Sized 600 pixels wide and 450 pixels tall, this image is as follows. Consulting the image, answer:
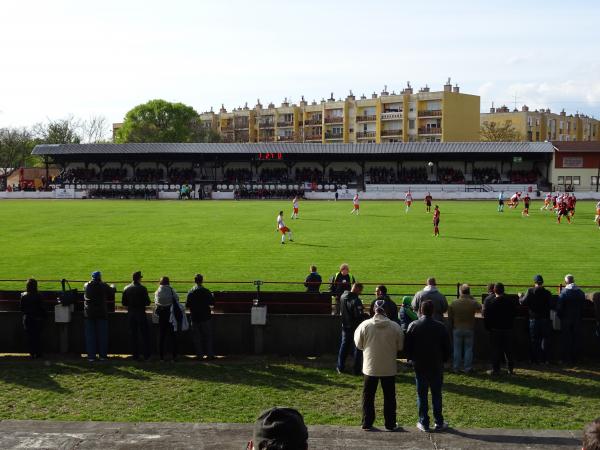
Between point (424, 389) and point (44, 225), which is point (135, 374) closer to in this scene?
point (424, 389)

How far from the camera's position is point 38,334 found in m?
11.4

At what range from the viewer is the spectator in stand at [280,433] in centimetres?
318

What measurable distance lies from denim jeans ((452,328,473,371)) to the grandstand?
5483 cm

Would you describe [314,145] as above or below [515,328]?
above

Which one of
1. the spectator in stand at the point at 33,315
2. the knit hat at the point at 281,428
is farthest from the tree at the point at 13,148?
the knit hat at the point at 281,428

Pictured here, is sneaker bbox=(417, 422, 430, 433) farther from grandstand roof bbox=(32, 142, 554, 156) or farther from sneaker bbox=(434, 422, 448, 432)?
grandstand roof bbox=(32, 142, 554, 156)

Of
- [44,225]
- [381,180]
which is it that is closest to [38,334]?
[44,225]

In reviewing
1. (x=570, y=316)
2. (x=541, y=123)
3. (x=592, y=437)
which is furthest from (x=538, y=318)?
(x=541, y=123)

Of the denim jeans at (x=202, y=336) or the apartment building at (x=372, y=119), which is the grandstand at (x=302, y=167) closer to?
the apartment building at (x=372, y=119)

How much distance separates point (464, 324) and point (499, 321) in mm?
538

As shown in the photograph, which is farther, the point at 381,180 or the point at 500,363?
the point at 381,180

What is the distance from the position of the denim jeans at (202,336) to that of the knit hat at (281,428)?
8259 mm

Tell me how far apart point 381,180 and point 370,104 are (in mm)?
39677

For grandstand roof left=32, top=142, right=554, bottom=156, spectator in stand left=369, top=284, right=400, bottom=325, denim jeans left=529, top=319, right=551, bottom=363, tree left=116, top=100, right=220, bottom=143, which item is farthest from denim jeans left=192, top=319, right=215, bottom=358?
tree left=116, top=100, right=220, bottom=143
